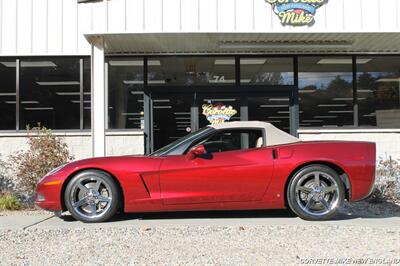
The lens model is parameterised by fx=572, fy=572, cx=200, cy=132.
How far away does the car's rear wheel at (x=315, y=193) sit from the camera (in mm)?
7012

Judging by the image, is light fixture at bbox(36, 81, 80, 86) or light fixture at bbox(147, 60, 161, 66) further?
light fixture at bbox(36, 81, 80, 86)

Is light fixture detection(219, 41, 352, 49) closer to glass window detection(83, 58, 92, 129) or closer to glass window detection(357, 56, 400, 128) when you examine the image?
glass window detection(357, 56, 400, 128)

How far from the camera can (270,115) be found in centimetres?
1246

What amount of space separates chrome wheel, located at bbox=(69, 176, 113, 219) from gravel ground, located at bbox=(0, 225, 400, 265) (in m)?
0.58

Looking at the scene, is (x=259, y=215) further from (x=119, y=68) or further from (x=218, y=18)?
(x=119, y=68)

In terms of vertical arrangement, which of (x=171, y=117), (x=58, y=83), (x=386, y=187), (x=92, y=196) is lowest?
(x=386, y=187)

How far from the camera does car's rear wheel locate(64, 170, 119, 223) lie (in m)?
7.00

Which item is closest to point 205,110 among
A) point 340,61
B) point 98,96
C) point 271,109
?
point 271,109

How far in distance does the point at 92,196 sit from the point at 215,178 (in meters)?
1.53

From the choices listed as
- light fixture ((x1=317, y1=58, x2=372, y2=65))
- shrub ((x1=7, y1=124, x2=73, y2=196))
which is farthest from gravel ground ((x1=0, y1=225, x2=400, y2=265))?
light fixture ((x1=317, y1=58, x2=372, y2=65))

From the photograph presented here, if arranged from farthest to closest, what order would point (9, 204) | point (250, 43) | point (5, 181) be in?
point (250, 43) → point (5, 181) → point (9, 204)

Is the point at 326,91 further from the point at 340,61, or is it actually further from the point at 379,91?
the point at 379,91

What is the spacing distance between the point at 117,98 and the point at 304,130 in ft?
13.6

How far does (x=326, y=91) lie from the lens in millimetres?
12727
